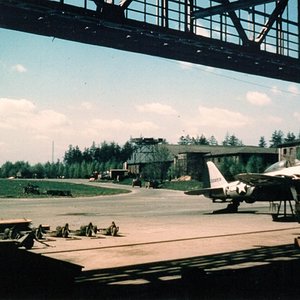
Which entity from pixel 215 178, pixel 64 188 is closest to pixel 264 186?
pixel 215 178

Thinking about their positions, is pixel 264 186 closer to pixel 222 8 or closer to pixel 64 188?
pixel 222 8

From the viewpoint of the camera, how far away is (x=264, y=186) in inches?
818

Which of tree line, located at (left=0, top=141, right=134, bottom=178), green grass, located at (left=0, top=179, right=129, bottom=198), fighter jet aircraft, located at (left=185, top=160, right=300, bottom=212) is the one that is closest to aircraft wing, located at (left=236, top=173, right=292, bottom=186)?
fighter jet aircraft, located at (left=185, top=160, right=300, bottom=212)

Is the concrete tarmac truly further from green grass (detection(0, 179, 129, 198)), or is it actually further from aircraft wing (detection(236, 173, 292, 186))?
green grass (detection(0, 179, 129, 198))

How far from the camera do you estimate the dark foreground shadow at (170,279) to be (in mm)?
4562

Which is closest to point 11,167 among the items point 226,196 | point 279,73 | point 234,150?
point 234,150

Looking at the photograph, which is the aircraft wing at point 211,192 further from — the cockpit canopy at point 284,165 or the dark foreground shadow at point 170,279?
the dark foreground shadow at point 170,279

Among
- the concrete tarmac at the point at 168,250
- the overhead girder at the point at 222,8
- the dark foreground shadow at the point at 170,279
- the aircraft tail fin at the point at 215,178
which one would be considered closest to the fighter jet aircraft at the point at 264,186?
the aircraft tail fin at the point at 215,178

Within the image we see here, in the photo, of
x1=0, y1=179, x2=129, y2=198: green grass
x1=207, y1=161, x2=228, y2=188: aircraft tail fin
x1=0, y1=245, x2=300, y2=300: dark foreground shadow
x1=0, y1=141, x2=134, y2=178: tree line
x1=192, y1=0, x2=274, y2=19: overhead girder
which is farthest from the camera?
x1=0, y1=141, x2=134, y2=178: tree line

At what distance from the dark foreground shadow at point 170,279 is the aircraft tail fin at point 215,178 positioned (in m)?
14.9

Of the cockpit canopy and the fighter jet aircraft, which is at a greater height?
the cockpit canopy

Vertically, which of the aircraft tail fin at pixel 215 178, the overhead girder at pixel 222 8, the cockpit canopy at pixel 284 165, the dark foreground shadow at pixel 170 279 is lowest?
the dark foreground shadow at pixel 170 279

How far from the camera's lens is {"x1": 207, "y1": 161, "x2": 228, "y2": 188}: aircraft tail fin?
82.8 feet

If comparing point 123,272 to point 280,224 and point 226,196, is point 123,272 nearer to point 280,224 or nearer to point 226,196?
point 280,224
